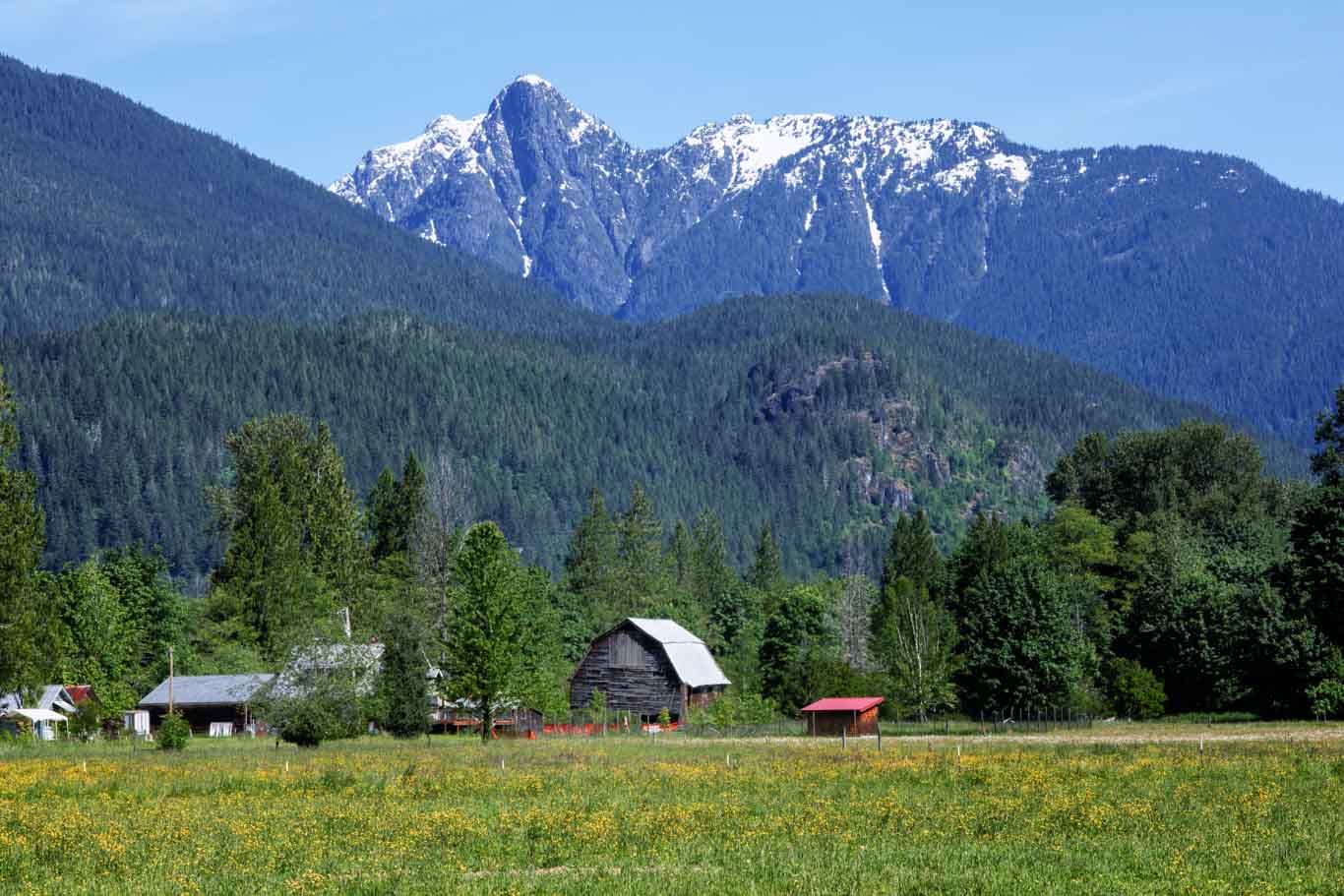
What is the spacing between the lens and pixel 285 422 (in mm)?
132625

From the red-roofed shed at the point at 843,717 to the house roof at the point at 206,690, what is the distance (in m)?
35.8

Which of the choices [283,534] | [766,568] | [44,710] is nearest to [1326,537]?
[283,534]

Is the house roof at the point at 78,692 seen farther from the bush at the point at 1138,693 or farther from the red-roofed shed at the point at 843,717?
the bush at the point at 1138,693

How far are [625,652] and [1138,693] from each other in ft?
117

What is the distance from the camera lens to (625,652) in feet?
388

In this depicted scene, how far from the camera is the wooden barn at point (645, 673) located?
11581 cm

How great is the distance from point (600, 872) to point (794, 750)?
1526 inches

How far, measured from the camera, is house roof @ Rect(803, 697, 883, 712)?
9230 centimetres

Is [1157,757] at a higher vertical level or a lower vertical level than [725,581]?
lower

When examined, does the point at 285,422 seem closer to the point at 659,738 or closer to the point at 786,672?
the point at 786,672

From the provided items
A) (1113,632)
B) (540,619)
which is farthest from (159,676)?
(1113,632)

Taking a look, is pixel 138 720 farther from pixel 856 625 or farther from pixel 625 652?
pixel 856 625

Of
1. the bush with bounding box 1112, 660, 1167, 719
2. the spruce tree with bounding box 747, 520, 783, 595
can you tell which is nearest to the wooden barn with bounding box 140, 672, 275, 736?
the bush with bounding box 1112, 660, 1167, 719

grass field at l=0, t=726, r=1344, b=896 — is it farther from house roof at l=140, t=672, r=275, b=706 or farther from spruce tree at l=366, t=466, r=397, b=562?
spruce tree at l=366, t=466, r=397, b=562
